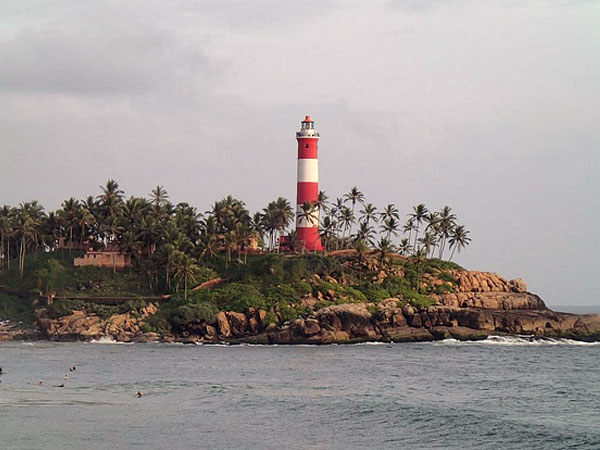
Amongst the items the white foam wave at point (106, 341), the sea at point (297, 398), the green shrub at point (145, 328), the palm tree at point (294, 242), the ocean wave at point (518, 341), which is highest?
the palm tree at point (294, 242)

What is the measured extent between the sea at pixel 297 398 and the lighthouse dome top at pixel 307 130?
3238cm

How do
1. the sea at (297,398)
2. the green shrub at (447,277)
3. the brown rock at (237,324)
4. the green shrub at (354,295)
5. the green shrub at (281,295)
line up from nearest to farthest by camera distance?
the sea at (297,398) < the brown rock at (237,324) < the green shrub at (281,295) < the green shrub at (354,295) < the green shrub at (447,277)

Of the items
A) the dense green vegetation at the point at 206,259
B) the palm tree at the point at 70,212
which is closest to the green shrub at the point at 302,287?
the dense green vegetation at the point at 206,259

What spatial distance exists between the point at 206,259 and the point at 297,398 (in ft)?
182

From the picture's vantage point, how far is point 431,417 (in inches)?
1751

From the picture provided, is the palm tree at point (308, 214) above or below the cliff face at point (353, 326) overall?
above

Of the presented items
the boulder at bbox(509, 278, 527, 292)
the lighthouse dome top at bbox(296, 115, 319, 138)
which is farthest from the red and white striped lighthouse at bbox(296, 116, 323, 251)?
the boulder at bbox(509, 278, 527, 292)

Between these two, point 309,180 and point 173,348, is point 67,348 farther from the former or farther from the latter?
point 309,180

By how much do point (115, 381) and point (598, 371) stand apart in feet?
117

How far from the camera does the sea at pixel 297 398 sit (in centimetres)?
A: 3844

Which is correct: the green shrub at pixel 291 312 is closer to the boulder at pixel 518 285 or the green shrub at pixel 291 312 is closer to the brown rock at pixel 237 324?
the brown rock at pixel 237 324

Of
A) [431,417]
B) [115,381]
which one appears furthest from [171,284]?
[431,417]

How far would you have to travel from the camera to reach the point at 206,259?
343ft

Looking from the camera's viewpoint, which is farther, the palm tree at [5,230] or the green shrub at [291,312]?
the palm tree at [5,230]
